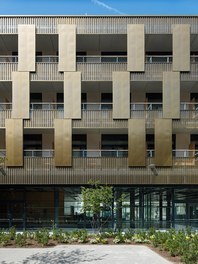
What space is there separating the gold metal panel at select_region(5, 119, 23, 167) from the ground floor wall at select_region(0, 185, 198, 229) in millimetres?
2423

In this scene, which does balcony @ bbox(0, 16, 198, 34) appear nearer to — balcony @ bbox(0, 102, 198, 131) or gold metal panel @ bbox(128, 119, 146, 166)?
balcony @ bbox(0, 102, 198, 131)

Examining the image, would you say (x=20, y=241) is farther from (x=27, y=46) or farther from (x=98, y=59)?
(x=98, y=59)

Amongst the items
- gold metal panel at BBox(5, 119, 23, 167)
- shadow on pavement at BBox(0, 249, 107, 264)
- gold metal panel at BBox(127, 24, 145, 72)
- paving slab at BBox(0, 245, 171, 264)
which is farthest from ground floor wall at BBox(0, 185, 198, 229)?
shadow on pavement at BBox(0, 249, 107, 264)

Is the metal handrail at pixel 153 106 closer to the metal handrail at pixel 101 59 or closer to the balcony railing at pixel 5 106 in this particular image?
the metal handrail at pixel 101 59

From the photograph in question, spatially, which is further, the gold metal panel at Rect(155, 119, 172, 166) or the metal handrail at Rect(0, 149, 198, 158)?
the metal handrail at Rect(0, 149, 198, 158)

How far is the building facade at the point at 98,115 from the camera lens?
2938 centimetres

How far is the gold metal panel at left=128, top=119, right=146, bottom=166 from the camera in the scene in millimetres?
29328

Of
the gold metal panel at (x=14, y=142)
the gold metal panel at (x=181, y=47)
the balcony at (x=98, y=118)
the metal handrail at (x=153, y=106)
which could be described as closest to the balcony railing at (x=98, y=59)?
the gold metal panel at (x=181, y=47)

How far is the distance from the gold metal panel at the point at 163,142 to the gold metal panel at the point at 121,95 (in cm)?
241

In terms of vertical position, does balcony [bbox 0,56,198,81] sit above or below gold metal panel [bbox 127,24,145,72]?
below

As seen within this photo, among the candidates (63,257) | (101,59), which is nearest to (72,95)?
(101,59)

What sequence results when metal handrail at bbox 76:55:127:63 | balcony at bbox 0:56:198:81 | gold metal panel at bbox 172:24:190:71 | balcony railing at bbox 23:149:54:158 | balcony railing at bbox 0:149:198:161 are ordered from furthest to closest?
metal handrail at bbox 76:55:127:63 → balcony railing at bbox 23:149:54:158 → balcony railing at bbox 0:149:198:161 → balcony at bbox 0:56:198:81 → gold metal panel at bbox 172:24:190:71

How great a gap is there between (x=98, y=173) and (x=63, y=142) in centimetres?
330

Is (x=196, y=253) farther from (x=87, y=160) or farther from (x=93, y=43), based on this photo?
(x=93, y=43)
